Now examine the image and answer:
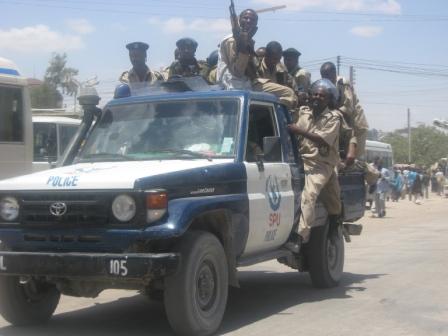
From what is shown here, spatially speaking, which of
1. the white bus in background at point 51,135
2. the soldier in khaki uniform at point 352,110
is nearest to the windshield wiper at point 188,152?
the soldier in khaki uniform at point 352,110

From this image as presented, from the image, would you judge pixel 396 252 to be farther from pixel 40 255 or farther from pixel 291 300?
pixel 40 255

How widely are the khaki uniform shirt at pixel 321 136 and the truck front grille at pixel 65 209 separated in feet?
10.2

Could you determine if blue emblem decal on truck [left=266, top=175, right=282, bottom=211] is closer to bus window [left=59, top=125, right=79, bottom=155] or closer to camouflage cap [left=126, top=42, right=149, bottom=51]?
camouflage cap [left=126, top=42, right=149, bottom=51]

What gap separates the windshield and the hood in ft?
0.78

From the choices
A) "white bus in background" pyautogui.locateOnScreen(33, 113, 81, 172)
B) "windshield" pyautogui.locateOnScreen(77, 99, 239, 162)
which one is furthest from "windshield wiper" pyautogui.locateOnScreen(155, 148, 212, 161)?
"white bus in background" pyautogui.locateOnScreen(33, 113, 81, 172)

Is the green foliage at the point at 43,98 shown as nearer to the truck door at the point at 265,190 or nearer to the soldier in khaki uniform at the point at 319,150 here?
the soldier in khaki uniform at the point at 319,150

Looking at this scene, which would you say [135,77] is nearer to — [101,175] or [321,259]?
[321,259]

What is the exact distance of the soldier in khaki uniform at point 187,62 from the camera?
9.21 m

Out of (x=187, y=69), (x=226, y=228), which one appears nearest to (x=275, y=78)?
(x=187, y=69)

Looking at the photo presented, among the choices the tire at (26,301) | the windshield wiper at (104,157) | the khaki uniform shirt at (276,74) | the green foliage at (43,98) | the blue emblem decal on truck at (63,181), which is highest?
the green foliage at (43,98)

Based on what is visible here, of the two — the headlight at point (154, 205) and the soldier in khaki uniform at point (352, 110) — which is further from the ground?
the soldier in khaki uniform at point (352, 110)

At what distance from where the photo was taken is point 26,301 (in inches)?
260

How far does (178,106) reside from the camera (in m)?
7.14

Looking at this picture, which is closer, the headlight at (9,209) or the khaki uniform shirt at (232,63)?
the headlight at (9,209)
